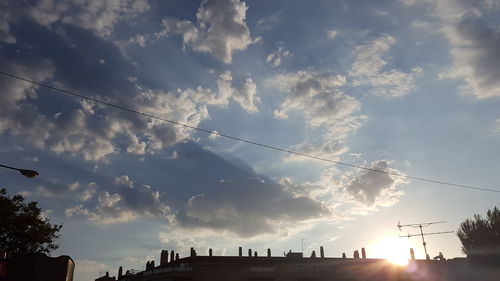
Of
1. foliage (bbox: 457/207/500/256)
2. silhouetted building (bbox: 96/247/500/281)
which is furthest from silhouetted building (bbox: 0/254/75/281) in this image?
foliage (bbox: 457/207/500/256)

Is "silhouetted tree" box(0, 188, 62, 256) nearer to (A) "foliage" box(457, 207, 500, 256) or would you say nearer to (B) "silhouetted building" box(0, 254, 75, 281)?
(B) "silhouetted building" box(0, 254, 75, 281)

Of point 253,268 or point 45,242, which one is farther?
point 45,242

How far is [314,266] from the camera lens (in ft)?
138

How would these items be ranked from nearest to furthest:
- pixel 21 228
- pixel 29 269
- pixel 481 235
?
pixel 29 269 → pixel 21 228 → pixel 481 235

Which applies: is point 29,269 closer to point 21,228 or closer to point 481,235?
point 21,228

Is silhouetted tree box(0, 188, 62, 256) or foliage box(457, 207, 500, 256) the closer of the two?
silhouetted tree box(0, 188, 62, 256)

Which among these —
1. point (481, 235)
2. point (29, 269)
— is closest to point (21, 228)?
point (29, 269)

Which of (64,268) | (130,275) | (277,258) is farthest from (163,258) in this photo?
(64,268)

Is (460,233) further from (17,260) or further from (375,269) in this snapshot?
(17,260)

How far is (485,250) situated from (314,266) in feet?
120

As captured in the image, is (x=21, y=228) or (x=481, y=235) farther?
(x=481, y=235)

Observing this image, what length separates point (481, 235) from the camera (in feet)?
208

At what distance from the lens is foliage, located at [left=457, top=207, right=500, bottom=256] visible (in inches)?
2409

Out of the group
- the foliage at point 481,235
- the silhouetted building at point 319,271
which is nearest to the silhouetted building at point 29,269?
the silhouetted building at point 319,271
